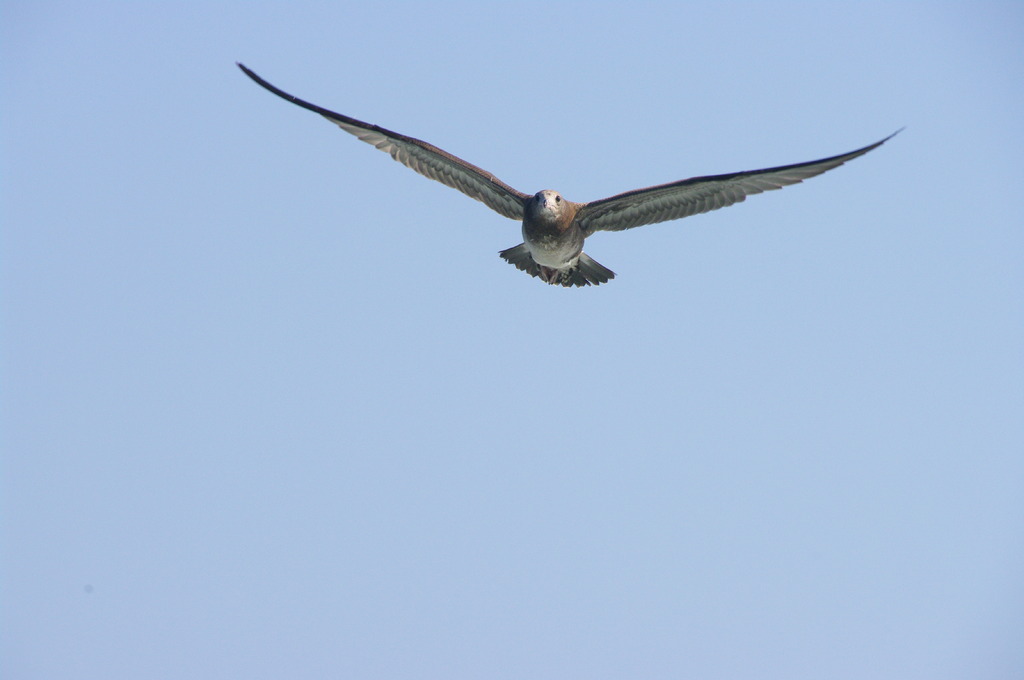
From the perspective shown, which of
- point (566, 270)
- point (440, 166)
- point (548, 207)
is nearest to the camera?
point (548, 207)

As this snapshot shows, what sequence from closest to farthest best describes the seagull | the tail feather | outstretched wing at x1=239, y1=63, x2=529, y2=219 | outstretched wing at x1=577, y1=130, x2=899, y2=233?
outstretched wing at x1=577, y1=130, x2=899, y2=233
the seagull
outstretched wing at x1=239, y1=63, x2=529, y2=219
the tail feather

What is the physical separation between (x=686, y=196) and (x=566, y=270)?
2.59 meters

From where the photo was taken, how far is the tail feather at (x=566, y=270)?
18.5m

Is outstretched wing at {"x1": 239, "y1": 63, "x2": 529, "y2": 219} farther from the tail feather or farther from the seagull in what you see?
the tail feather

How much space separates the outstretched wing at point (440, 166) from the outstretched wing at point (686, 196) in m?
1.32

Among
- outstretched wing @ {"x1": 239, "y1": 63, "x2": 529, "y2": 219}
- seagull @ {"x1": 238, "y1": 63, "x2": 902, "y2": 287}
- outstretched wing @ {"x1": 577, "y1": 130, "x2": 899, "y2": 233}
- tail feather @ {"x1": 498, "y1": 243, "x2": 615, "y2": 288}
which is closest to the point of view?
outstretched wing @ {"x1": 577, "y1": 130, "x2": 899, "y2": 233}

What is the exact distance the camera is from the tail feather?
1855cm

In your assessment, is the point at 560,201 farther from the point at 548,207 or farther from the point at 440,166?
the point at 440,166

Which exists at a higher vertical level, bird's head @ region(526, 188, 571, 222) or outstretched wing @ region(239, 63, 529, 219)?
outstretched wing @ region(239, 63, 529, 219)

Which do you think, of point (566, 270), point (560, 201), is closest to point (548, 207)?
point (560, 201)

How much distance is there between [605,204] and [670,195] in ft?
3.47

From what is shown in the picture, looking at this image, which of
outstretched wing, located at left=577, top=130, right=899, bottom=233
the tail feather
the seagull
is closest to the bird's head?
the seagull

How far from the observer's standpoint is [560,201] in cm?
1705

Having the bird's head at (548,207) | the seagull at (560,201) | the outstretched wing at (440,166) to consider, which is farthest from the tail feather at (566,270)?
the bird's head at (548,207)
